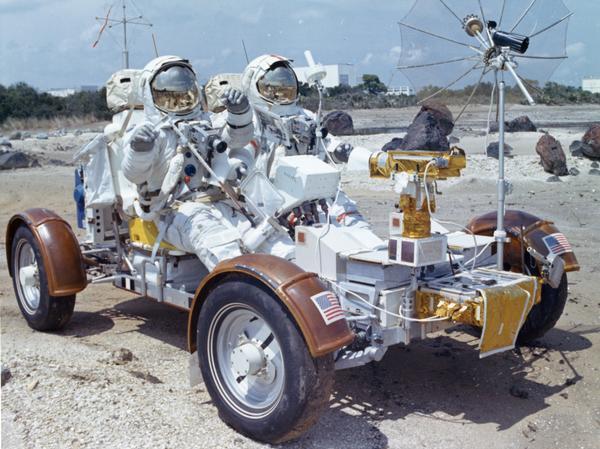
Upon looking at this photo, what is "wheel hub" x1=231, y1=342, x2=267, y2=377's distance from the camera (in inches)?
184

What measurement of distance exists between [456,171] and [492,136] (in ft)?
68.5

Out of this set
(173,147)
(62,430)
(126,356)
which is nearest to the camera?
(62,430)

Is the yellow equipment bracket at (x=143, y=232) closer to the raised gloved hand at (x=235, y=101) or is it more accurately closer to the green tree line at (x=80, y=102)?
the raised gloved hand at (x=235, y=101)

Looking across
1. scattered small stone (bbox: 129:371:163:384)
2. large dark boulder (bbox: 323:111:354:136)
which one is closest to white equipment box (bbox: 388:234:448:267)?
scattered small stone (bbox: 129:371:163:384)

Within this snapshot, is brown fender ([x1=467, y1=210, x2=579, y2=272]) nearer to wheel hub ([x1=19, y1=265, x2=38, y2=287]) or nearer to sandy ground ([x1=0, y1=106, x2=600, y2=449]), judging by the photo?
sandy ground ([x1=0, y1=106, x2=600, y2=449])

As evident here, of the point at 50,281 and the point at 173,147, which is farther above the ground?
the point at 173,147

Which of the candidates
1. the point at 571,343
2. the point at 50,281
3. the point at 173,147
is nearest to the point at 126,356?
the point at 50,281

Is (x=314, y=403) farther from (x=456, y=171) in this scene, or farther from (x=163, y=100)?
(x=163, y=100)

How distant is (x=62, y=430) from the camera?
4.75m

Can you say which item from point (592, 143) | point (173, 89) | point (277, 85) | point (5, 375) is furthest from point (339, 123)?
point (5, 375)

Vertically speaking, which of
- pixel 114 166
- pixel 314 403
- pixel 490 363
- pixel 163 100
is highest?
pixel 163 100

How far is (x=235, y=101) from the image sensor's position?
6312 mm

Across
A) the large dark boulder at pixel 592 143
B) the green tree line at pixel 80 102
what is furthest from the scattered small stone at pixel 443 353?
the green tree line at pixel 80 102

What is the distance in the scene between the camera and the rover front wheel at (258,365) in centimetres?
433
